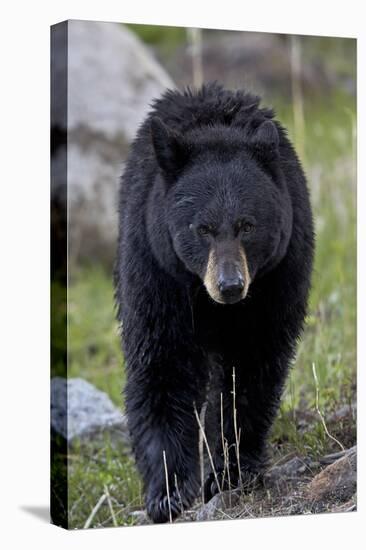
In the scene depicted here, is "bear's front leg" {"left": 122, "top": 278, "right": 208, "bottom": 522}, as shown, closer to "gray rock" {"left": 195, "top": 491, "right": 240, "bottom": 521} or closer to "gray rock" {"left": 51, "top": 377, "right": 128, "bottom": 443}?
"gray rock" {"left": 195, "top": 491, "right": 240, "bottom": 521}

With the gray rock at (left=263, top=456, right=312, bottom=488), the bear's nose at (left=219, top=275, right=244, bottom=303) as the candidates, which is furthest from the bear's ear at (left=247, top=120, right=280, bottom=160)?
the gray rock at (left=263, top=456, right=312, bottom=488)

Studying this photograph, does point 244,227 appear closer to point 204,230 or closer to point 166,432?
point 204,230

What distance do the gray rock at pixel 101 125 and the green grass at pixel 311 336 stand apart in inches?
15.1

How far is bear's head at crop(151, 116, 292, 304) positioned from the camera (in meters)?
5.61

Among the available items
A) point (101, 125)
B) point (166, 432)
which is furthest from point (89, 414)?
point (101, 125)

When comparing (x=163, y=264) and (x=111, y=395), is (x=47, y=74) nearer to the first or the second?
(x=163, y=264)

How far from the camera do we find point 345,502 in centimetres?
687

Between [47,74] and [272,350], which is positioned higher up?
[47,74]

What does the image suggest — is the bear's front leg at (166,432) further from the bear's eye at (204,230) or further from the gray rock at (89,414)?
the gray rock at (89,414)

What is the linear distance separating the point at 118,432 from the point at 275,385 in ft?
6.05

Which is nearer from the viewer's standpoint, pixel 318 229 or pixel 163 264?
pixel 163 264
